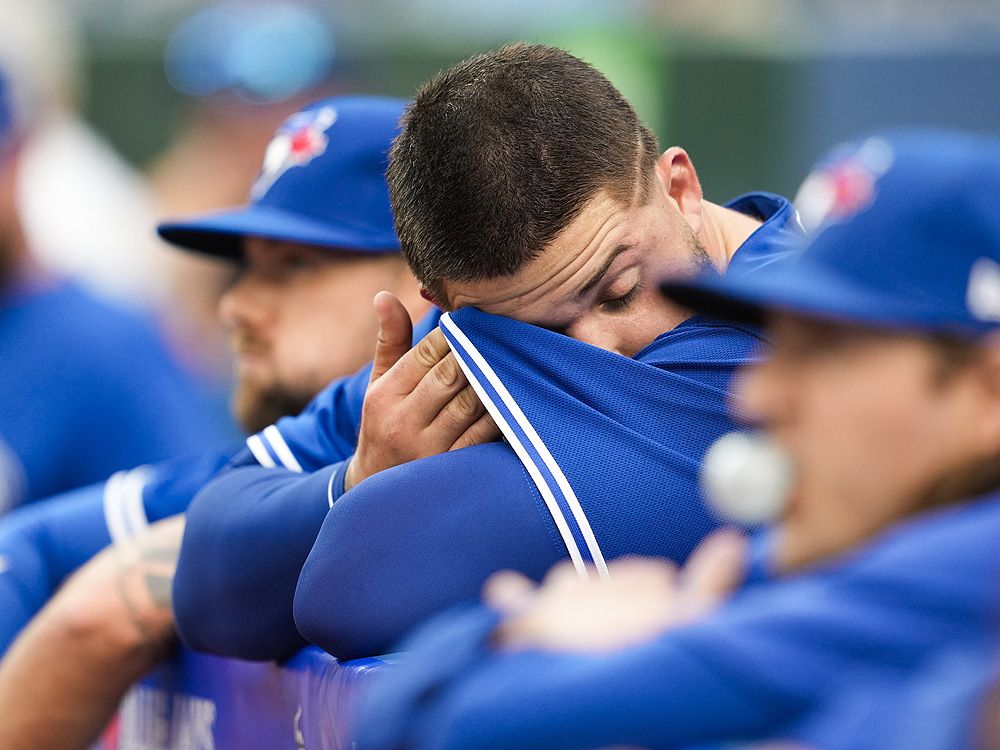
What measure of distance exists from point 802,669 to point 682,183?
1.16 metres

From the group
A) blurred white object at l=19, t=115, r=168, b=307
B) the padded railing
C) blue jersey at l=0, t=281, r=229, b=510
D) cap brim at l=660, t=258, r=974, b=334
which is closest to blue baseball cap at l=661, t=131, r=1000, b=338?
cap brim at l=660, t=258, r=974, b=334

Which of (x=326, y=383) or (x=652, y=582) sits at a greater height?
(x=652, y=582)

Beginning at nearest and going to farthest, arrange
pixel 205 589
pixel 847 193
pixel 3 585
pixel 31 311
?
pixel 847 193, pixel 205 589, pixel 3 585, pixel 31 311

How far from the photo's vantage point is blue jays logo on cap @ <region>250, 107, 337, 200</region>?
Answer: 3008 mm

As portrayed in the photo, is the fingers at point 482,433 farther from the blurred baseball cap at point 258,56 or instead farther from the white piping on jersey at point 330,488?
the blurred baseball cap at point 258,56

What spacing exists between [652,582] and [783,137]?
7.73 metres

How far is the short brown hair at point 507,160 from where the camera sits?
2002 millimetres

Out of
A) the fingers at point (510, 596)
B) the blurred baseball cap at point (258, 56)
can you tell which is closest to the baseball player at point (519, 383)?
the fingers at point (510, 596)

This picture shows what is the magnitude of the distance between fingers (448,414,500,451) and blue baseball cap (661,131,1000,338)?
2.23 ft

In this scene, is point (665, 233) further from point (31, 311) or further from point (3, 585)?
point (31, 311)

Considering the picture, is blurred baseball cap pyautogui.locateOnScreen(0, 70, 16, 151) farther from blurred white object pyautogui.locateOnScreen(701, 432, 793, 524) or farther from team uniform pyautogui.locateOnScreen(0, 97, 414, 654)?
blurred white object pyautogui.locateOnScreen(701, 432, 793, 524)

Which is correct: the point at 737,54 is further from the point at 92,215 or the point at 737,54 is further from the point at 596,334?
the point at 596,334

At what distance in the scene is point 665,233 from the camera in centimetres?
212

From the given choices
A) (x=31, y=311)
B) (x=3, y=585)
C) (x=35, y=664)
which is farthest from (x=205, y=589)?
(x=31, y=311)
